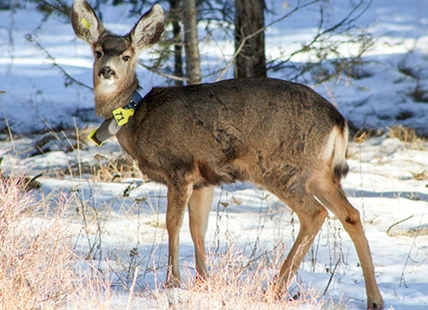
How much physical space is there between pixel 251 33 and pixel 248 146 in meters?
4.85

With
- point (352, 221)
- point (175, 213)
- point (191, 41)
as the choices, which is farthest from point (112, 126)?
point (191, 41)

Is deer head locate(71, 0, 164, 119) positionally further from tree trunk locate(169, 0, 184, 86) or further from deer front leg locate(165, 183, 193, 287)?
tree trunk locate(169, 0, 184, 86)

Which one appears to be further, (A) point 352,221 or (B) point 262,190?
(B) point 262,190

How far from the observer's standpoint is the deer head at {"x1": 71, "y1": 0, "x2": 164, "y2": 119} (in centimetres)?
578

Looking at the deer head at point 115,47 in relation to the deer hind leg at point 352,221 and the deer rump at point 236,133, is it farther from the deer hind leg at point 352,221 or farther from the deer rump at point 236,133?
the deer hind leg at point 352,221

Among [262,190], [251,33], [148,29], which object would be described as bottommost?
[262,190]

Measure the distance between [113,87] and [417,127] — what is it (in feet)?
24.2

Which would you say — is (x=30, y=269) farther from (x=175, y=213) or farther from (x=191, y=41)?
(x=191, y=41)

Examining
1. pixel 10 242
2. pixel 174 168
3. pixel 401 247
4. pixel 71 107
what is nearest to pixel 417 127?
pixel 401 247

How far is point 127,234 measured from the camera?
6.89 meters

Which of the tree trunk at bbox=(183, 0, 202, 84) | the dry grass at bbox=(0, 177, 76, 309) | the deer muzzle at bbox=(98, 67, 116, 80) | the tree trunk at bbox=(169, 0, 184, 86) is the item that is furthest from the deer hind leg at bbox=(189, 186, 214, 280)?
the tree trunk at bbox=(169, 0, 184, 86)

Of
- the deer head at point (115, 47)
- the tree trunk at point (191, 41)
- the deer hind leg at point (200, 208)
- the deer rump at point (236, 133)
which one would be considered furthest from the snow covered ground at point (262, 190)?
the tree trunk at point (191, 41)

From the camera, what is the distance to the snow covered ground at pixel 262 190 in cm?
585

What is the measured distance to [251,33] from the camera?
995 centimetres
